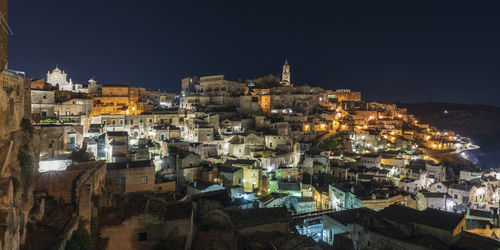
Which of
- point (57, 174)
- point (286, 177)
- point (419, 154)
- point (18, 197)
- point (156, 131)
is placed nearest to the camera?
point (18, 197)

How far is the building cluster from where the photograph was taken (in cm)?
1073

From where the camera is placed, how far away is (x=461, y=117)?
356 ft

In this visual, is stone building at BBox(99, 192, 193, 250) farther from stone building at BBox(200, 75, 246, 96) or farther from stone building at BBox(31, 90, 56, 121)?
stone building at BBox(200, 75, 246, 96)

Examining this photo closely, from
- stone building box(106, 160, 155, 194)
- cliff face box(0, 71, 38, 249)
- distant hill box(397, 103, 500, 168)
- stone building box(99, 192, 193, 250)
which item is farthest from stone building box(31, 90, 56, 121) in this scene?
distant hill box(397, 103, 500, 168)

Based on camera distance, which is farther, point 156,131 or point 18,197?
point 156,131

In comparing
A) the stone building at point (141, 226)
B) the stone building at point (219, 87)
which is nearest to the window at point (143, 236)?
the stone building at point (141, 226)

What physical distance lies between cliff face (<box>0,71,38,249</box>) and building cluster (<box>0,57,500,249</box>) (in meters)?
0.84

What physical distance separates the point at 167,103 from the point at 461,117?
376 feet

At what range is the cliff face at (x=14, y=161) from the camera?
6.80 meters

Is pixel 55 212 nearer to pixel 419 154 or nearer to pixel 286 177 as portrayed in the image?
pixel 286 177

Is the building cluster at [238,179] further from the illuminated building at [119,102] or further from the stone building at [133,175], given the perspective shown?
the illuminated building at [119,102]

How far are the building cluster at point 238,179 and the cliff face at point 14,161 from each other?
842 mm

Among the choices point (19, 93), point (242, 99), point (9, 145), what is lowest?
point (9, 145)

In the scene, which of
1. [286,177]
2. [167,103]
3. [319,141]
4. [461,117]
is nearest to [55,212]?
[286,177]
